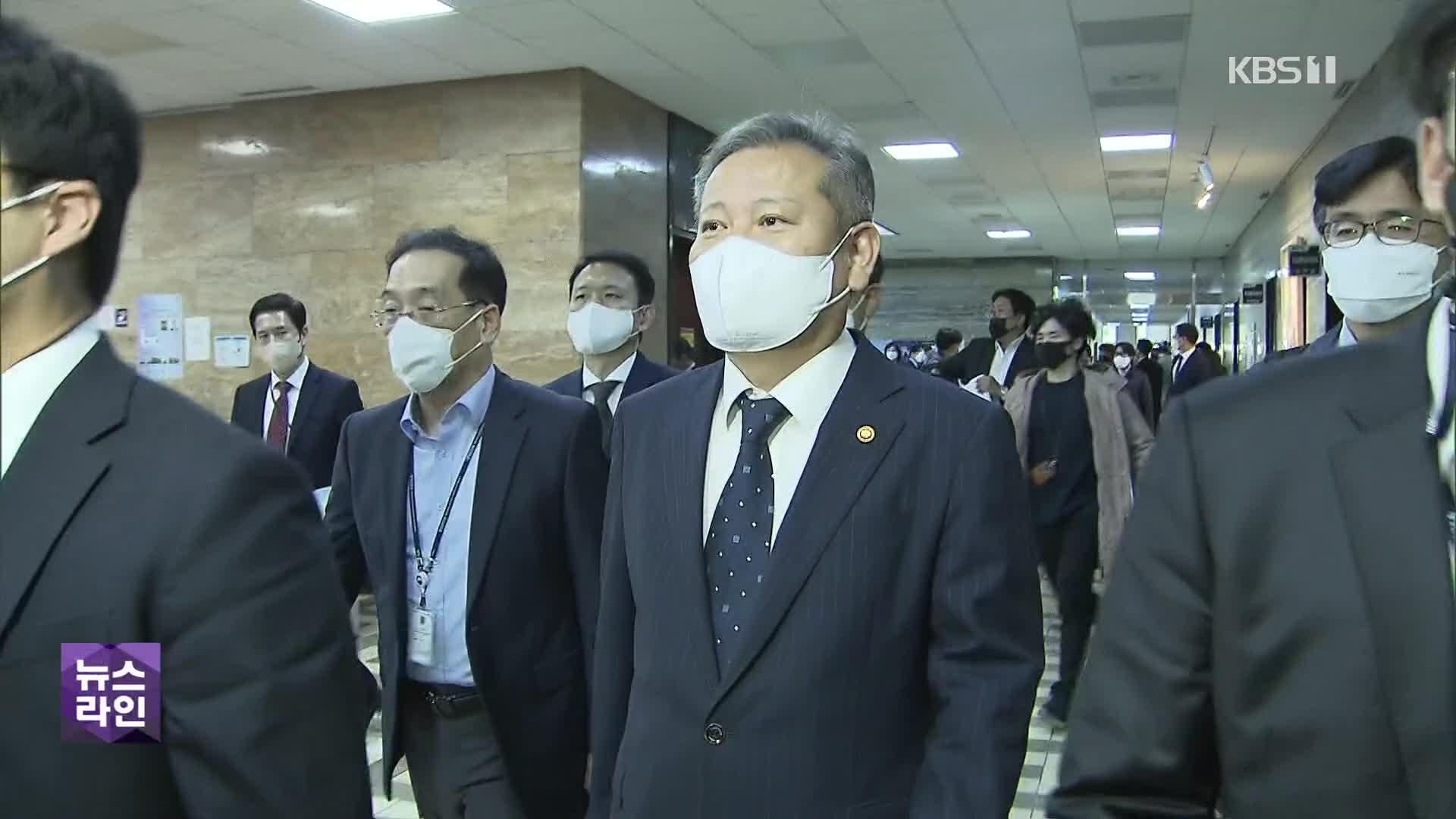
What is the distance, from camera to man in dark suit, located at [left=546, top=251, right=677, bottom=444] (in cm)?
452

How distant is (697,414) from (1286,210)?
13964 mm

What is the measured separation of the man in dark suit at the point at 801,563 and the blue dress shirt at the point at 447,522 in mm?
681

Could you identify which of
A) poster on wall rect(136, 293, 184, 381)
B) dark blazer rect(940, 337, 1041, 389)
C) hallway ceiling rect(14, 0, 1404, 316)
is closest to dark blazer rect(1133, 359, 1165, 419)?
hallway ceiling rect(14, 0, 1404, 316)

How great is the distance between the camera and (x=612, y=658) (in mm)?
1961

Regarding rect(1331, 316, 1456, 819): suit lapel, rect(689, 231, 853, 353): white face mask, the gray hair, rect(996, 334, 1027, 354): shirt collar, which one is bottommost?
rect(1331, 316, 1456, 819): suit lapel

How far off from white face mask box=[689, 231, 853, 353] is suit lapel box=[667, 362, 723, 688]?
0.36 feet

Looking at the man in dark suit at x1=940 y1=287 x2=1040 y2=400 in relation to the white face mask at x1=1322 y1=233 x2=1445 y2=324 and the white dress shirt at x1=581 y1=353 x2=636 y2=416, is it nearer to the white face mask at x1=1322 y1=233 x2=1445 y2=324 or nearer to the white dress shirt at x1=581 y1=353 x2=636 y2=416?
the white dress shirt at x1=581 y1=353 x2=636 y2=416

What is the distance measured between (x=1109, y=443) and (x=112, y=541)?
450cm

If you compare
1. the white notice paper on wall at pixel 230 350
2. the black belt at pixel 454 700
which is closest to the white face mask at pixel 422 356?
the black belt at pixel 454 700

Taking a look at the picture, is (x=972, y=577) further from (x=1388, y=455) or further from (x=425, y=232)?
(x=425, y=232)

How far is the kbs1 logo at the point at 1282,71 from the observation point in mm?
8680

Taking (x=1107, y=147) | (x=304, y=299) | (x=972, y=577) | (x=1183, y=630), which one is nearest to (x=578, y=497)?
(x=972, y=577)

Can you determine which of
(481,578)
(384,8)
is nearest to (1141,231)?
(384,8)

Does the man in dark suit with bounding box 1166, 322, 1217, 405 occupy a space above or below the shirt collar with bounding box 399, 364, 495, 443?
above
